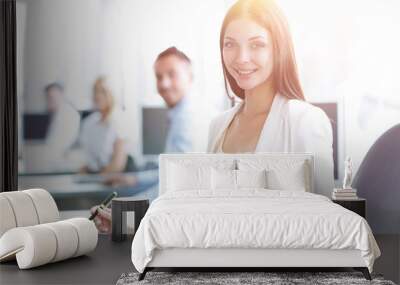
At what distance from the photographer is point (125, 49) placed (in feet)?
23.7

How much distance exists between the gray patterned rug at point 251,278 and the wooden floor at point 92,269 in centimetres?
20

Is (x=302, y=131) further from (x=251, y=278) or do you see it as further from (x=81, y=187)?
(x=251, y=278)

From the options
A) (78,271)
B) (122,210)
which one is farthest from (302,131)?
(78,271)

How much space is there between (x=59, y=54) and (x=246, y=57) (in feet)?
7.10

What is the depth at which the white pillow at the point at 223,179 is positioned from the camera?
20.9ft

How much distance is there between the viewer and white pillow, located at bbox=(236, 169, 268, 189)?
638 cm

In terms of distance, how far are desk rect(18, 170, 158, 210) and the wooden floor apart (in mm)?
1053

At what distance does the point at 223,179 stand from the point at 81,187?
71.1 inches

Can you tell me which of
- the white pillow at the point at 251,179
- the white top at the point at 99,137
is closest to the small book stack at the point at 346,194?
the white pillow at the point at 251,179

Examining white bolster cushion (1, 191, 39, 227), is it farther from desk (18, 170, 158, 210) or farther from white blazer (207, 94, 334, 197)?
white blazer (207, 94, 334, 197)

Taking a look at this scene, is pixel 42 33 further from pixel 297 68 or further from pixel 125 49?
pixel 297 68

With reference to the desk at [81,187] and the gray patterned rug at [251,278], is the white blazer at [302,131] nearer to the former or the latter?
the desk at [81,187]

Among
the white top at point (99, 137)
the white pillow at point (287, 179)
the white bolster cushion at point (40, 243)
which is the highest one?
the white top at point (99, 137)

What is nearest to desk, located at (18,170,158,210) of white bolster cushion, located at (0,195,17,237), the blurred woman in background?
the blurred woman in background
